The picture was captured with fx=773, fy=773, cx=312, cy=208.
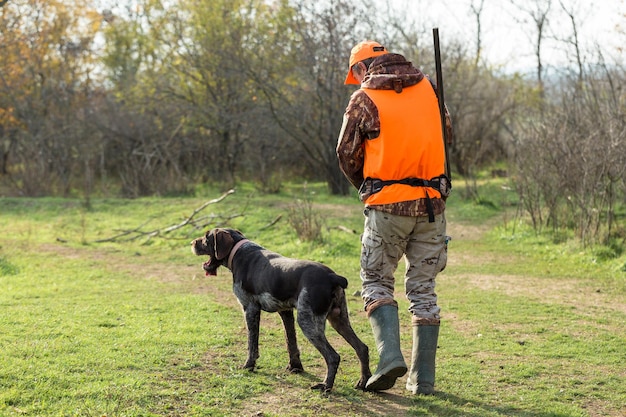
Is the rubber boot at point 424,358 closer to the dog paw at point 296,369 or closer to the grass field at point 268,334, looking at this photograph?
the grass field at point 268,334

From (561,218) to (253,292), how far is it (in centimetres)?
956

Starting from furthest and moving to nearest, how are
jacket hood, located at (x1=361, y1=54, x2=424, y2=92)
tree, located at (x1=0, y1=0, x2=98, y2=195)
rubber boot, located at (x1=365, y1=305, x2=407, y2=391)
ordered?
1. tree, located at (x1=0, y1=0, x2=98, y2=195)
2. jacket hood, located at (x1=361, y1=54, x2=424, y2=92)
3. rubber boot, located at (x1=365, y1=305, x2=407, y2=391)

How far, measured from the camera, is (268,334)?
295 inches

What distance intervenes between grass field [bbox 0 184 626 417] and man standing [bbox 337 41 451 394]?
19.8 inches

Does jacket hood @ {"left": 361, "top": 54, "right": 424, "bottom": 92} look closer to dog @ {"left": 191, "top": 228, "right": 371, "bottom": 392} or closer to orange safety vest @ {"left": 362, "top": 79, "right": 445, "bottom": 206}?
orange safety vest @ {"left": 362, "top": 79, "right": 445, "bottom": 206}

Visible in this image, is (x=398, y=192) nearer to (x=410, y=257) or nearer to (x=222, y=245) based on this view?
(x=410, y=257)

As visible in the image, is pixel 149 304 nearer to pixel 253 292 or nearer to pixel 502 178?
pixel 253 292

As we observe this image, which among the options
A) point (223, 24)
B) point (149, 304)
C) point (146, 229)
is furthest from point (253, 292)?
point (223, 24)

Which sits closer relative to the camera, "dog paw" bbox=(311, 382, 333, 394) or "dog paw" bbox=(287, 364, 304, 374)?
"dog paw" bbox=(311, 382, 333, 394)

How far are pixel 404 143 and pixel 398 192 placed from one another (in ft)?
1.13

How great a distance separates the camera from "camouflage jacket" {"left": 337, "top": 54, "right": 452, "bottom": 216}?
17.8 feet

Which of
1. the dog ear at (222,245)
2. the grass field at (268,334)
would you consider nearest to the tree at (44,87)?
the grass field at (268,334)

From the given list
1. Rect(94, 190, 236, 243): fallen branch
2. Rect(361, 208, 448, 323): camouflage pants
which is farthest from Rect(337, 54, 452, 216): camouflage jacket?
Rect(94, 190, 236, 243): fallen branch

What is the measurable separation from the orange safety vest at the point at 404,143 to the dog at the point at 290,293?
714 millimetres
